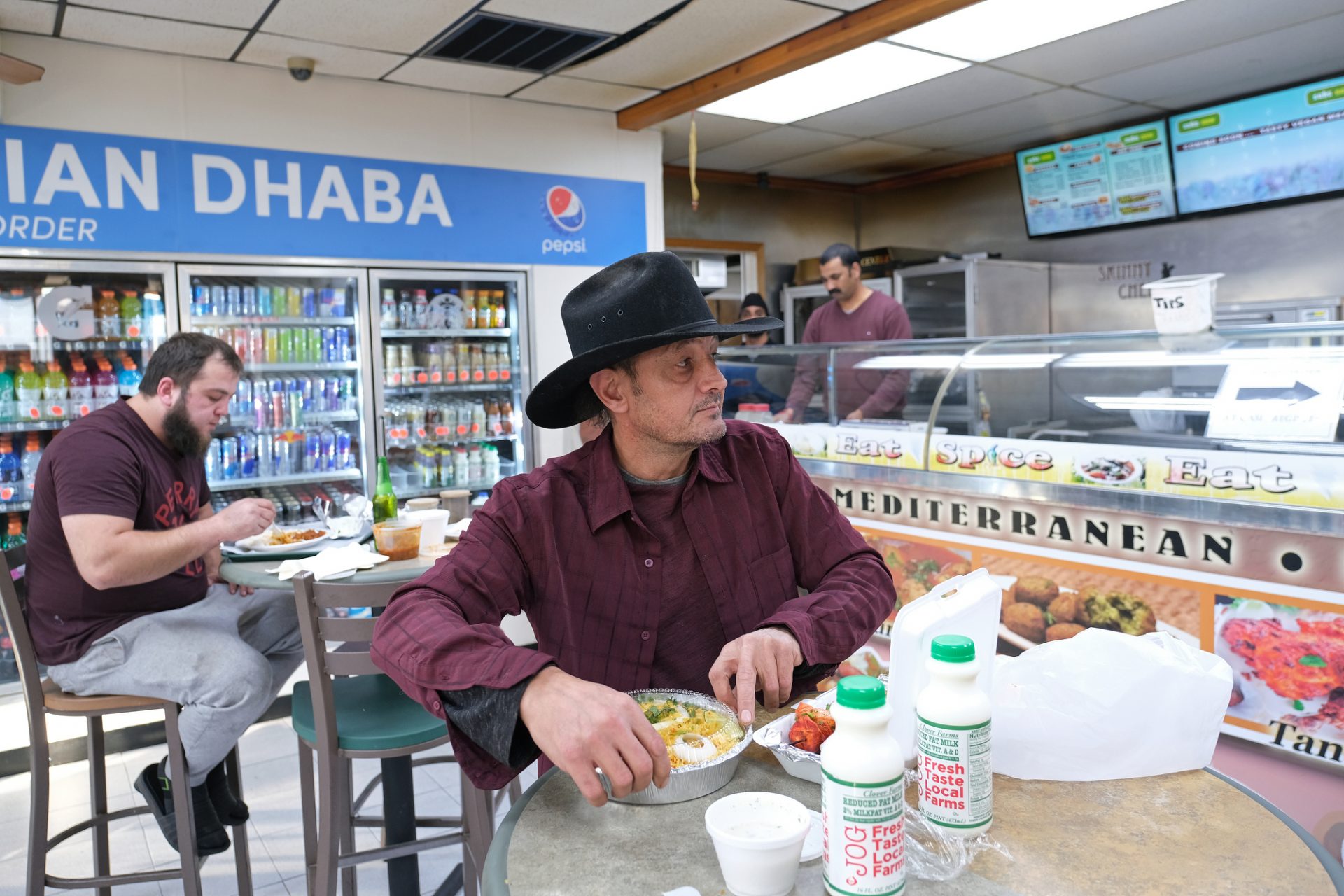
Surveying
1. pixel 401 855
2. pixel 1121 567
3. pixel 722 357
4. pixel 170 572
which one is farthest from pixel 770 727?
pixel 722 357

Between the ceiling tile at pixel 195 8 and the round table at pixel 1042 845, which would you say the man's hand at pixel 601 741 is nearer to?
the round table at pixel 1042 845

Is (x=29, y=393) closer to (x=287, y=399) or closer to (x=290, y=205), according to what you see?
(x=287, y=399)

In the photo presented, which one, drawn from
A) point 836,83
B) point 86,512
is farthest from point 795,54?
point 86,512

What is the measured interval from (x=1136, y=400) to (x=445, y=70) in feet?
11.9

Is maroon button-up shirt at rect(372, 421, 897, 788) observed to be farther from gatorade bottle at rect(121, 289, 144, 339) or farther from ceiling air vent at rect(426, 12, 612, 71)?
gatorade bottle at rect(121, 289, 144, 339)

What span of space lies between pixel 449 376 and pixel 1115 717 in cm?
445

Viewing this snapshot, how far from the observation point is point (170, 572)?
9.30 feet

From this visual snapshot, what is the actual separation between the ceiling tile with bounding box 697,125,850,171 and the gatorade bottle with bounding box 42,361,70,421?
4.18 meters

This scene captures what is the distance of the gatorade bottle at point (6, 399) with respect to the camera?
409cm

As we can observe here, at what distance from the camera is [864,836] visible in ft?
3.18

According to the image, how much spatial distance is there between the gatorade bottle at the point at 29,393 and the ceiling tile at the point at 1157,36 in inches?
190

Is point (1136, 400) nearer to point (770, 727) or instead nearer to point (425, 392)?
point (770, 727)

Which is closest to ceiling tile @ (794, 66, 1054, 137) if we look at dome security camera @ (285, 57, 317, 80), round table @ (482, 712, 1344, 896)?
dome security camera @ (285, 57, 317, 80)

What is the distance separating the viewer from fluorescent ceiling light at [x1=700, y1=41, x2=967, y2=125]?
15.2 ft
